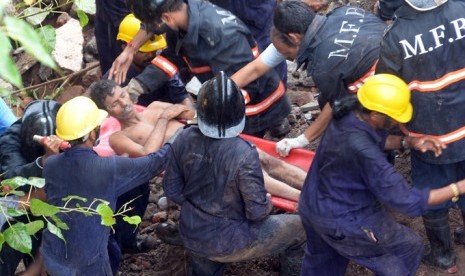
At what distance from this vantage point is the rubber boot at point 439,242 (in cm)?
418

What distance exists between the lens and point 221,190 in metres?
3.79

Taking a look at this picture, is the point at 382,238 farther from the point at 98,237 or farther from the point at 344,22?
the point at 98,237

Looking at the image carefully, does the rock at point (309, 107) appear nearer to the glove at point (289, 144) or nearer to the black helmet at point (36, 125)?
the glove at point (289, 144)

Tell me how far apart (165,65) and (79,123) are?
59.8 inches

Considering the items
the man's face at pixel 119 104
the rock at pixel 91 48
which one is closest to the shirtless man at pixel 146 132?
the man's face at pixel 119 104

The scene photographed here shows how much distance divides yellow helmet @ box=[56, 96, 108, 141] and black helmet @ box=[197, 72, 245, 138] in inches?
23.2

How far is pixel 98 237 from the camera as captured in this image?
12.4 ft

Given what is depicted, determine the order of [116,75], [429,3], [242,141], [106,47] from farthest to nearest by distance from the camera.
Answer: [106,47] < [116,75] < [242,141] < [429,3]

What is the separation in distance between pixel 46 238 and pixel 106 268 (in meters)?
0.40

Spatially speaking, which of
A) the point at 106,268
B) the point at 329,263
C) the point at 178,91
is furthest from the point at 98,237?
the point at 178,91

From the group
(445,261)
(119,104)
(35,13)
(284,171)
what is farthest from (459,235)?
(35,13)

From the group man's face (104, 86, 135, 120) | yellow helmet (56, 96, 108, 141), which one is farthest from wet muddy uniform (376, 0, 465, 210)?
man's face (104, 86, 135, 120)

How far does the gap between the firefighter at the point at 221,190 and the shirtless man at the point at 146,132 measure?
400 mm

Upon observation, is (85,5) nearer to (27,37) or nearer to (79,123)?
(79,123)
